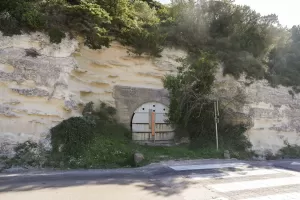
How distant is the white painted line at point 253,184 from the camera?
6477mm

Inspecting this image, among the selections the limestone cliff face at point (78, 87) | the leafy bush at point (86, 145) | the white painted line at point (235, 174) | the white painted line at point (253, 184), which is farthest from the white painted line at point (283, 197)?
the limestone cliff face at point (78, 87)

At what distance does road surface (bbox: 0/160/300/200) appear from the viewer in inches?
225

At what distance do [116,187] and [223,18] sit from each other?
1285 cm

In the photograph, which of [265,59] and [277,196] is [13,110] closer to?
[277,196]

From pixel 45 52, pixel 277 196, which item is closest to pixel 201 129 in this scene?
pixel 277 196

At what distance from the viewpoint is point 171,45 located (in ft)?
45.1

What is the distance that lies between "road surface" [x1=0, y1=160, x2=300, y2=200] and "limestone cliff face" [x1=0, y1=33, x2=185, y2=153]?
2363mm

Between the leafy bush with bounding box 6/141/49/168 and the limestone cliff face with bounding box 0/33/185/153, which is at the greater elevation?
the limestone cliff face with bounding box 0/33/185/153

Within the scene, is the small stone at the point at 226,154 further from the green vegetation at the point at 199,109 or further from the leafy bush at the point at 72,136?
the leafy bush at the point at 72,136

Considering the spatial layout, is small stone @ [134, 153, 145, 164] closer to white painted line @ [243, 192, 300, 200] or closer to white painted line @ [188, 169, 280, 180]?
white painted line @ [188, 169, 280, 180]

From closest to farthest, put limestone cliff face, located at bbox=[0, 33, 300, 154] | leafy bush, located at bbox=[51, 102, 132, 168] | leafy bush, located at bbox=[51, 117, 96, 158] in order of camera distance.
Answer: leafy bush, located at bbox=[51, 102, 132, 168], leafy bush, located at bbox=[51, 117, 96, 158], limestone cliff face, located at bbox=[0, 33, 300, 154]

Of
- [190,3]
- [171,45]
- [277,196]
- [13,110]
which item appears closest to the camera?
[277,196]

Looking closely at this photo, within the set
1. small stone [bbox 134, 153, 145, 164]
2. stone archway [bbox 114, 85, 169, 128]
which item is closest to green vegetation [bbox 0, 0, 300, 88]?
stone archway [bbox 114, 85, 169, 128]

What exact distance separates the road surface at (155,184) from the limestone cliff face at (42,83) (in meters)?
2.36
